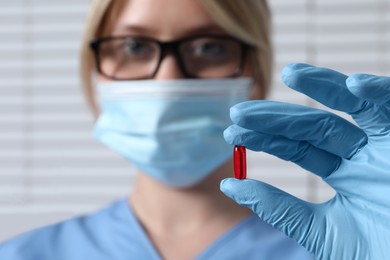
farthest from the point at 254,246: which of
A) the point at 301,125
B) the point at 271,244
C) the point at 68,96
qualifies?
the point at 68,96

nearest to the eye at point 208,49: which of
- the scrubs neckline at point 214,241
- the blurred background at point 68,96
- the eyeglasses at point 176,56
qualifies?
the eyeglasses at point 176,56

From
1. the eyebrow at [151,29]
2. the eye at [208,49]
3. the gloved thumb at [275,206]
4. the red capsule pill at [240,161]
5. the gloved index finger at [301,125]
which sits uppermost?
the eyebrow at [151,29]

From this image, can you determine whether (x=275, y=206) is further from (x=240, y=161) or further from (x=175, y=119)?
(x=175, y=119)

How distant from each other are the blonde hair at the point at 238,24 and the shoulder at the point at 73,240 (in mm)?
349

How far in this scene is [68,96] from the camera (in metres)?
2.04

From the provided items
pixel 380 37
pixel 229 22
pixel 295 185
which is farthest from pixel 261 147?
pixel 380 37

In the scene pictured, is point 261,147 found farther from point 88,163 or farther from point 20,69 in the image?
point 20,69

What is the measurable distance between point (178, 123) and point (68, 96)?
844 millimetres

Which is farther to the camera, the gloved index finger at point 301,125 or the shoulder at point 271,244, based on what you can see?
the shoulder at point 271,244

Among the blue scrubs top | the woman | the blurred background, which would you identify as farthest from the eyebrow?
the blurred background

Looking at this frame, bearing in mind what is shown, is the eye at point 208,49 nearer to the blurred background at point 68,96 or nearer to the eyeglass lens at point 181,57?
the eyeglass lens at point 181,57

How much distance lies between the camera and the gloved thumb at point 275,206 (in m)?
0.89

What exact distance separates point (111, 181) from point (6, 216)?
1.16 feet

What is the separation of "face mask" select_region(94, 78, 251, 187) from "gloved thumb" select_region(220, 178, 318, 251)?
1.28 feet
